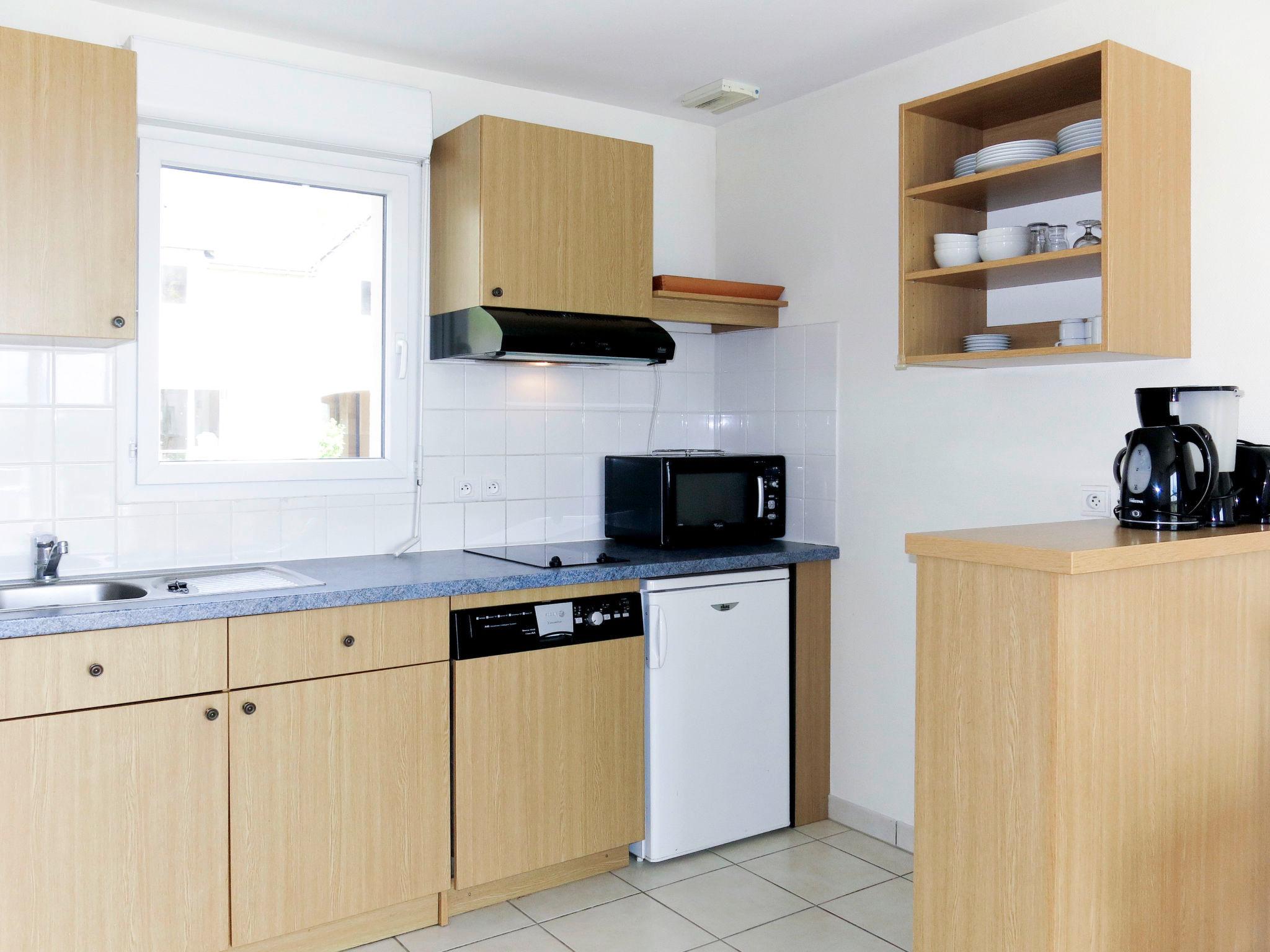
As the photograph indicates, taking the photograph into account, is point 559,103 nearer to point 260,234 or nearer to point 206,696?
point 260,234

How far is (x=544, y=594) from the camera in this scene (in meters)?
2.90

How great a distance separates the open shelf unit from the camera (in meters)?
2.38

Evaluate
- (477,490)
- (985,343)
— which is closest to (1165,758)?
(985,343)

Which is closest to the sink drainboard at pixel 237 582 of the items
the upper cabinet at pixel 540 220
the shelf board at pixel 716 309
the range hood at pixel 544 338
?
the range hood at pixel 544 338

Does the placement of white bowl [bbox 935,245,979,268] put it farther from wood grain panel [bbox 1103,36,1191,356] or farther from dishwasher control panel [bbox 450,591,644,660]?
dishwasher control panel [bbox 450,591,644,660]

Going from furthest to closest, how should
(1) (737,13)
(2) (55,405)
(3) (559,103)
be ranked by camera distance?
(3) (559,103)
(1) (737,13)
(2) (55,405)

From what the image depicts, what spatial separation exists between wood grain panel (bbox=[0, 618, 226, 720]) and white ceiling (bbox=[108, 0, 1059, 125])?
175 cm

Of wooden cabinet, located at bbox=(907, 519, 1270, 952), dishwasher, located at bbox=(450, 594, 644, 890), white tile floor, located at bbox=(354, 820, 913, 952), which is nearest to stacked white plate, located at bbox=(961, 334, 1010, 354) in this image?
wooden cabinet, located at bbox=(907, 519, 1270, 952)

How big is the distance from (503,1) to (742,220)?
1392mm

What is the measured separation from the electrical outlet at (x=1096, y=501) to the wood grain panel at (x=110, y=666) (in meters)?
2.25

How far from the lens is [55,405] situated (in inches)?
107

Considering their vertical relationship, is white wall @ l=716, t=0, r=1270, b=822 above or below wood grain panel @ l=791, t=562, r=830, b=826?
above

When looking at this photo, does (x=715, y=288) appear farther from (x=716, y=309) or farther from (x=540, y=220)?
(x=540, y=220)

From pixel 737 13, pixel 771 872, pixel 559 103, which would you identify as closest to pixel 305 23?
pixel 559 103
